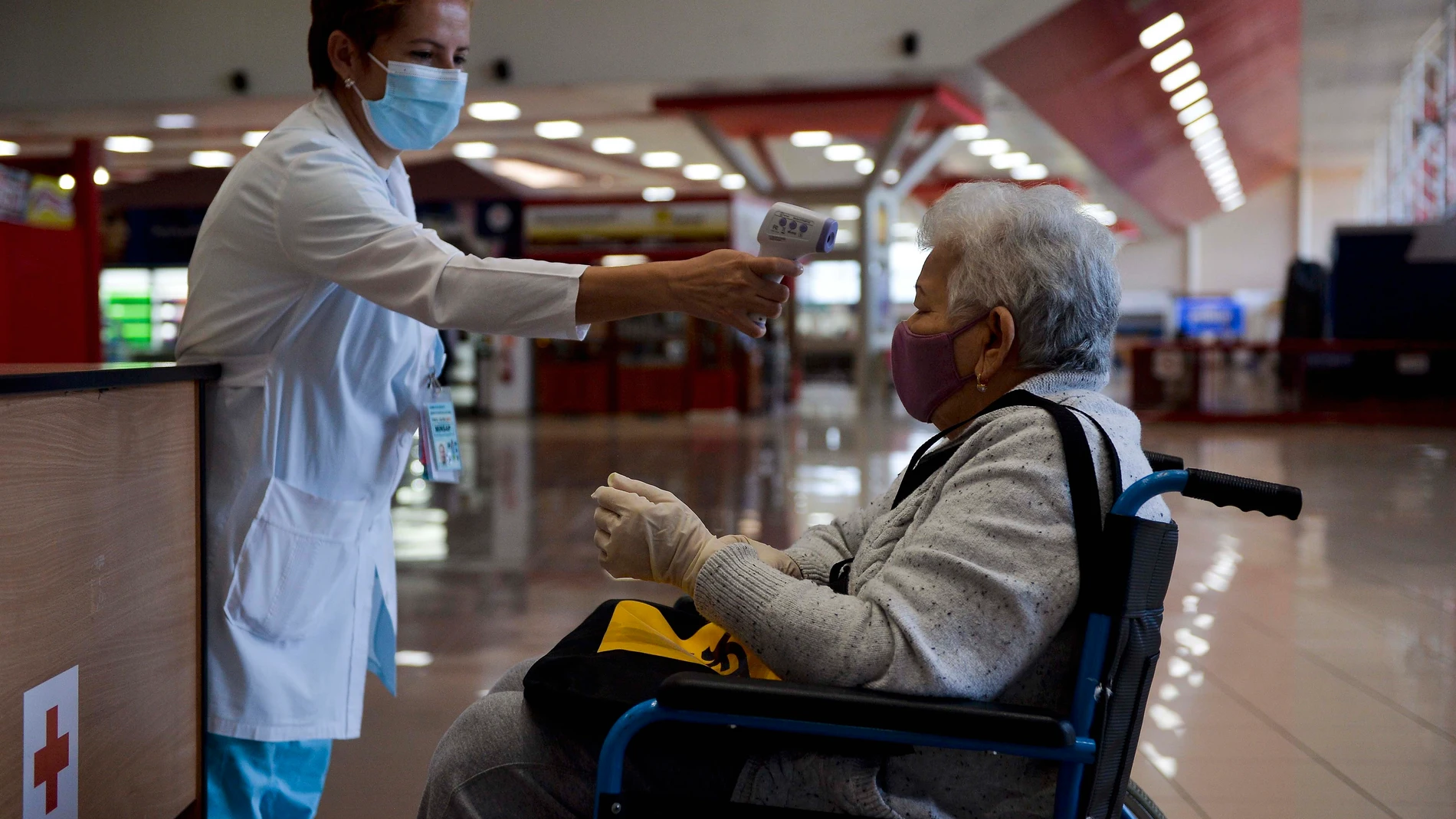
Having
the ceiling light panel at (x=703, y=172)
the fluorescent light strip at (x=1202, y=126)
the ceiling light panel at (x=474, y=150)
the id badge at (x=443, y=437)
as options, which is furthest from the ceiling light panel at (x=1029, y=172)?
the id badge at (x=443, y=437)

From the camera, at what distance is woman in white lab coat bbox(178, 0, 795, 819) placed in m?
1.56

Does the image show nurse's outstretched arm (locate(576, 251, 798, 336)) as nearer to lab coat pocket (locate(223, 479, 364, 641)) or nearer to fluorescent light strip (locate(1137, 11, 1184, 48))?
lab coat pocket (locate(223, 479, 364, 641))

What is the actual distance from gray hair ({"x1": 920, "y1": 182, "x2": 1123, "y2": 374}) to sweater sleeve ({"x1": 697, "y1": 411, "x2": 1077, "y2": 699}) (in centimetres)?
16

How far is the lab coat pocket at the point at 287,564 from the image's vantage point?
1713 mm

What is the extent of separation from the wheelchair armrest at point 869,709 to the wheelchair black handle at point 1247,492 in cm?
29

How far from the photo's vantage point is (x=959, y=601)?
118 cm

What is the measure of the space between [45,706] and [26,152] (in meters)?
16.9

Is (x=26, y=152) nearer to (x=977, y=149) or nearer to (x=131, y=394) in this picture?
→ (x=977, y=149)

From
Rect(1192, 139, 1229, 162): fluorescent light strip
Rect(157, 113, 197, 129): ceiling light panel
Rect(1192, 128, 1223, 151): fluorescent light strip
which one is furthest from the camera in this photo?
Rect(1192, 139, 1229, 162): fluorescent light strip

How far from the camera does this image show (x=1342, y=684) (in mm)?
3242

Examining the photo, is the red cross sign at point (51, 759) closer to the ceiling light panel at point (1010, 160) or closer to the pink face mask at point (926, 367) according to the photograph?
the pink face mask at point (926, 367)

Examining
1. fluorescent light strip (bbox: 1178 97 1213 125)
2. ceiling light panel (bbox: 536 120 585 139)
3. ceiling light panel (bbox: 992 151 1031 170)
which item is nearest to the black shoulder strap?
ceiling light panel (bbox: 536 120 585 139)

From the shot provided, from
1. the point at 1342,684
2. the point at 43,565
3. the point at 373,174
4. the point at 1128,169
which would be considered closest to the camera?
the point at 43,565

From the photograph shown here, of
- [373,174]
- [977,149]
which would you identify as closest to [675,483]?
[373,174]
